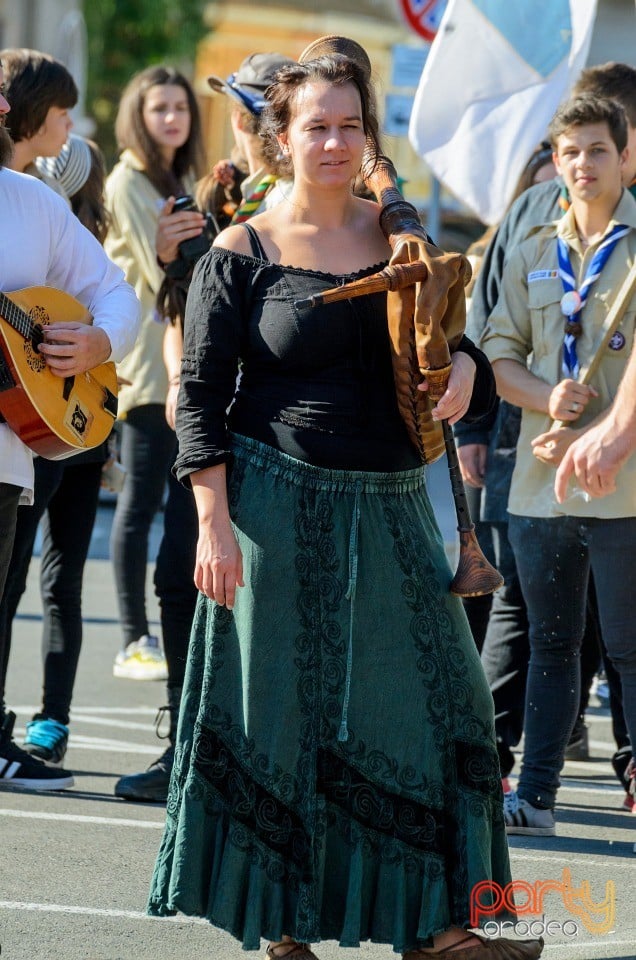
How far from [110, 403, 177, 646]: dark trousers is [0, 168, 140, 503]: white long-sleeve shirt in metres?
2.74

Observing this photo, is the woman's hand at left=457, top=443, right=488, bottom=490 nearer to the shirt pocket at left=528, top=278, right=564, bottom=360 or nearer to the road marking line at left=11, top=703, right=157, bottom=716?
the shirt pocket at left=528, top=278, right=564, bottom=360

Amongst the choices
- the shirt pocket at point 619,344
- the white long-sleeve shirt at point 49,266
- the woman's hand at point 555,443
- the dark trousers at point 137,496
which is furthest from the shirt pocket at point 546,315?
the dark trousers at point 137,496

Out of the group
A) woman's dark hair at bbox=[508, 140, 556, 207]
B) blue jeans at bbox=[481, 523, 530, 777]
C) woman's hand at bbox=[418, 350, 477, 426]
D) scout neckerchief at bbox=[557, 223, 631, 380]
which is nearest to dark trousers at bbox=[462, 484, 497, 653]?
blue jeans at bbox=[481, 523, 530, 777]

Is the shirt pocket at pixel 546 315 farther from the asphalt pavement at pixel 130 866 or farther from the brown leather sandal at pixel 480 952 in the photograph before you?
the brown leather sandal at pixel 480 952

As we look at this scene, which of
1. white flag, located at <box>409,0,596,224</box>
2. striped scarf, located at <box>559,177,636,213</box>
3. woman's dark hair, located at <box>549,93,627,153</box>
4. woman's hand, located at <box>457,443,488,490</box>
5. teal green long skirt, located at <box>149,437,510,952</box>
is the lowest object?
teal green long skirt, located at <box>149,437,510,952</box>

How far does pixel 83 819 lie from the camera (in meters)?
5.04

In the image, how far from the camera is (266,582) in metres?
3.66

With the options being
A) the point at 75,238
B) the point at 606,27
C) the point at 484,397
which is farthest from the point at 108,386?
the point at 606,27

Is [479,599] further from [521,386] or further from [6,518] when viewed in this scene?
[6,518]

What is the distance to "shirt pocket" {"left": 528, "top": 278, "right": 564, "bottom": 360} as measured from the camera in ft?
16.3

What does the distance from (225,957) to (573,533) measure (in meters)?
1.72

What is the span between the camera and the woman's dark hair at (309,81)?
375 cm

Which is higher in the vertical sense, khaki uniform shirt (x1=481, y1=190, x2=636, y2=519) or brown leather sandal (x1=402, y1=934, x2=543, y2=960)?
khaki uniform shirt (x1=481, y1=190, x2=636, y2=519)

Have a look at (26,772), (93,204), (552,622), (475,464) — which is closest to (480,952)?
(552,622)
